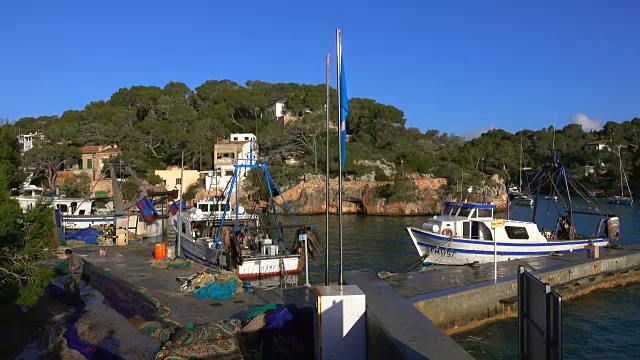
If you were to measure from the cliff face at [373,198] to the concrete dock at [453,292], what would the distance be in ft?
113

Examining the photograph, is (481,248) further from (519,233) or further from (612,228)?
(612,228)

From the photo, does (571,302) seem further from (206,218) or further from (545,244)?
(206,218)

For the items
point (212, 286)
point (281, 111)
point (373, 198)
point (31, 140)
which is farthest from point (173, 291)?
point (31, 140)

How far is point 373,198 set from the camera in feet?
187

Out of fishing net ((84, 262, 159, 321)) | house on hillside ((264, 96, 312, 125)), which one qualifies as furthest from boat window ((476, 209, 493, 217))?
house on hillside ((264, 96, 312, 125))

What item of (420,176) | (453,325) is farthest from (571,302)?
(420,176)

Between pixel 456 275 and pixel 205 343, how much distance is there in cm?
952

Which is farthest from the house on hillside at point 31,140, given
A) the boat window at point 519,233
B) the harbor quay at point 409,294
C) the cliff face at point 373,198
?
the boat window at point 519,233

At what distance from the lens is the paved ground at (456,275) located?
13859mm

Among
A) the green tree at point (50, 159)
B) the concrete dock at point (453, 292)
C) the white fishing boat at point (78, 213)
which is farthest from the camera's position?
the green tree at point (50, 159)

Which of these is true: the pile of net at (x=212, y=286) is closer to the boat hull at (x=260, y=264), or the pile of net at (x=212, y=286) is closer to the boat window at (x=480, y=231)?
the boat hull at (x=260, y=264)

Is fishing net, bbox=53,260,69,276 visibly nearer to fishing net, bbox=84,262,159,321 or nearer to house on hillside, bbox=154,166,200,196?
fishing net, bbox=84,262,159,321

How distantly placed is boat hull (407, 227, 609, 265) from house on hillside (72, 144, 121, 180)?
169 ft

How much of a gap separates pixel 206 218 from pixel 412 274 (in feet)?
42.3
